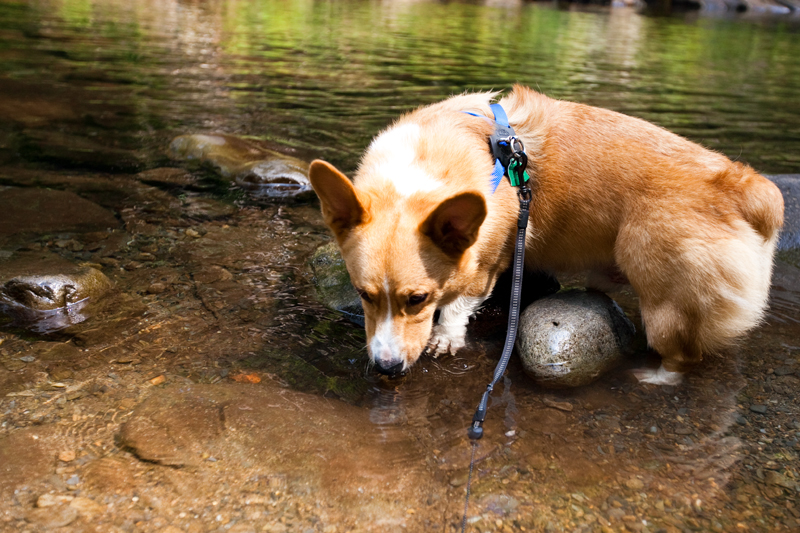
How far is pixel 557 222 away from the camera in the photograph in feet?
12.2

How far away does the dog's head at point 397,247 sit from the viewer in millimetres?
3049

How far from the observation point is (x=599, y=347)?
3.59 metres

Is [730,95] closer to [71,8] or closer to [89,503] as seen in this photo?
[89,503]

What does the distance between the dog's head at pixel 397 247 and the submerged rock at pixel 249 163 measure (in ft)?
9.64

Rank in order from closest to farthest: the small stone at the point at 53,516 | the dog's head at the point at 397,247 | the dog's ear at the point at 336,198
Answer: the small stone at the point at 53,516
the dog's ear at the point at 336,198
the dog's head at the point at 397,247

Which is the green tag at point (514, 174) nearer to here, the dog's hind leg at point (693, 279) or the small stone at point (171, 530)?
the dog's hind leg at point (693, 279)

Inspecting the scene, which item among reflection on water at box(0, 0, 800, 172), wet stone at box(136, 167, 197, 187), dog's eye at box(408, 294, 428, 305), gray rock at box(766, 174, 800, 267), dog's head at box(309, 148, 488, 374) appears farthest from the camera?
reflection on water at box(0, 0, 800, 172)

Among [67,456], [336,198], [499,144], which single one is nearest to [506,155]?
→ [499,144]

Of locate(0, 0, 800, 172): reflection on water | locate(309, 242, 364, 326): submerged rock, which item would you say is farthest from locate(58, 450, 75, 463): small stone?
locate(0, 0, 800, 172): reflection on water

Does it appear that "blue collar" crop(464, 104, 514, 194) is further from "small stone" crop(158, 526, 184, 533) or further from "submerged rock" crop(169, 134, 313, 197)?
"submerged rock" crop(169, 134, 313, 197)

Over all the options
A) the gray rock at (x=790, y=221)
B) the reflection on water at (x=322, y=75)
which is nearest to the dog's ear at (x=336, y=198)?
the reflection on water at (x=322, y=75)

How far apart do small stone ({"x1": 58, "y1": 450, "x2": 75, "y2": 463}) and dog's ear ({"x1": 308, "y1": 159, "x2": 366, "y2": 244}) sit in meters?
1.64

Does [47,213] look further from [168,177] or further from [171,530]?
[171,530]

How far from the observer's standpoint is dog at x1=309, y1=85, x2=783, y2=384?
3141 mm
